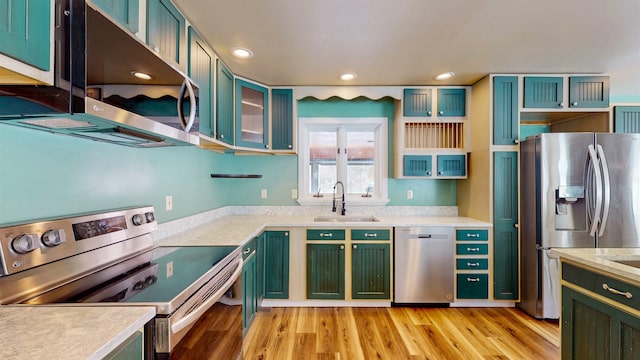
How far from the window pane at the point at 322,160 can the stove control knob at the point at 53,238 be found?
2405 mm

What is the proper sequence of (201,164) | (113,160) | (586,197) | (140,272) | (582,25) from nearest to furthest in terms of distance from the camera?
(140,272) < (113,160) < (582,25) < (586,197) < (201,164)

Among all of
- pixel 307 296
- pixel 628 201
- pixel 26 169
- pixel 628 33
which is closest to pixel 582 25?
pixel 628 33

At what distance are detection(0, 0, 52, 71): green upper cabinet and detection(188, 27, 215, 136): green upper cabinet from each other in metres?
1.07

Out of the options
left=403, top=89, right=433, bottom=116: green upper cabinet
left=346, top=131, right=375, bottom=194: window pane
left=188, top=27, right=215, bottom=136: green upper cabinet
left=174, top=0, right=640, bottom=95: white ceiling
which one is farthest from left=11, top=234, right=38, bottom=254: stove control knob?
left=403, top=89, right=433, bottom=116: green upper cabinet

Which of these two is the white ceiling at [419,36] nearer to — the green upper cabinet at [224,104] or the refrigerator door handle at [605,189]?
the green upper cabinet at [224,104]

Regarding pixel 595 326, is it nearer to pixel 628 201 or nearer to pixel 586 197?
pixel 586 197

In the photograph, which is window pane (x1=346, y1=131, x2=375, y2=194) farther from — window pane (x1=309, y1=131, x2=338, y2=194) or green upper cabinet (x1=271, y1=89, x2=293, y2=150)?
green upper cabinet (x1=271, y1=89, x2=293, y2=150)

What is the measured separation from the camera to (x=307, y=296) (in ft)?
8.86

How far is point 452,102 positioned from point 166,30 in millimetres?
2731

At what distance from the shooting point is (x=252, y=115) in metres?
2.79

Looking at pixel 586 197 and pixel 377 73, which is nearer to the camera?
pixel 586 197

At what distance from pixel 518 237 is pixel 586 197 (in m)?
0.63

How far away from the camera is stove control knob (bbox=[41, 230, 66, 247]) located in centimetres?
104

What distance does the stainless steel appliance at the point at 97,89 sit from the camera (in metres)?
0.78
